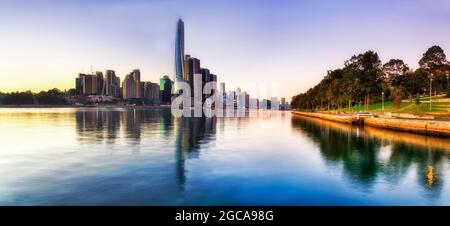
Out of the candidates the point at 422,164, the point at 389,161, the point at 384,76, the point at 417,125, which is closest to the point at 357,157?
the point at 389,161

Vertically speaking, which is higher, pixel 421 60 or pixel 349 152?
pixel 421 60

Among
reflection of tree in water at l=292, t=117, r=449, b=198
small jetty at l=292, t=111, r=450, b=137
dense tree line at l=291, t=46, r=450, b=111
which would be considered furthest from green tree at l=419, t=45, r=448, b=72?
reflection of tree in water at l=292, t=117, r=449, b=198

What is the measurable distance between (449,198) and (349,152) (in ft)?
65.9

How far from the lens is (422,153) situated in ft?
125

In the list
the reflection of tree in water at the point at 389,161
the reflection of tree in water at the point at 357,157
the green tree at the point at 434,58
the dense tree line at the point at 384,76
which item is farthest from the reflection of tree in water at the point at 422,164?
the green tree at the point at 434,58

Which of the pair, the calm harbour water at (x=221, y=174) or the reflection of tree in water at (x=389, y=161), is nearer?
the calm harbour water at (x=221, y=174)

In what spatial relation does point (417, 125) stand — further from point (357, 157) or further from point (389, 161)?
point (389, 161)

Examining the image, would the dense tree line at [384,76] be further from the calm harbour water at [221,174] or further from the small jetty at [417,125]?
the calm harbour water at [221,174]

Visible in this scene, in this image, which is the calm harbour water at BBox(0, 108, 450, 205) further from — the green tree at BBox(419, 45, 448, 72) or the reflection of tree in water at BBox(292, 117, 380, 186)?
the green tree at BBox(419, 45, 448, 72)

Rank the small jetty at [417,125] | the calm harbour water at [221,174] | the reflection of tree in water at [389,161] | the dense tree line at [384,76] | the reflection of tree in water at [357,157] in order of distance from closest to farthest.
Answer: the calm harbour water at [221,174], the reflection of tree in water at [389,161], the reflection of tree in water at [357,157], the small jetty at [417,125], the dense tree line at [384,76]

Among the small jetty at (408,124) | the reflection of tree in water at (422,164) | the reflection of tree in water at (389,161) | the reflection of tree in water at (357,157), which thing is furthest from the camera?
the small jetty at (408,124)
